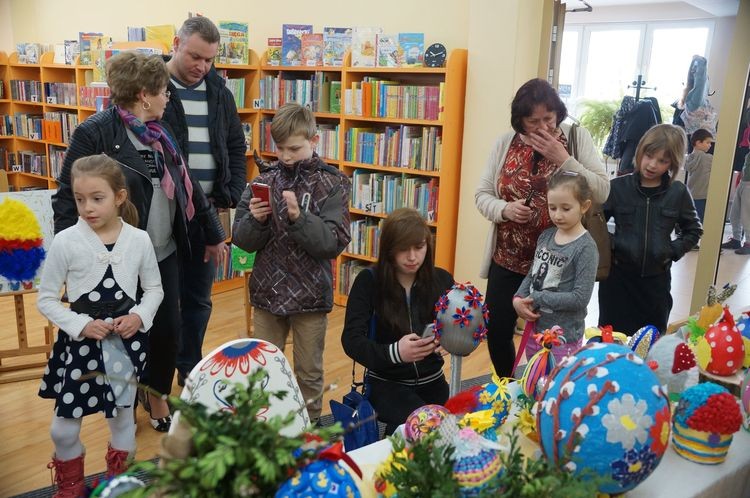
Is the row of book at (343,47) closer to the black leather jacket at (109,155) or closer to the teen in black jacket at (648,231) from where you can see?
the teen in black jacket at (648,231)

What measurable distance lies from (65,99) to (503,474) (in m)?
7.26

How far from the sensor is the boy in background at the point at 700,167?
424 cm

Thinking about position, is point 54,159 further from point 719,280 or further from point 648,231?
point 719,280

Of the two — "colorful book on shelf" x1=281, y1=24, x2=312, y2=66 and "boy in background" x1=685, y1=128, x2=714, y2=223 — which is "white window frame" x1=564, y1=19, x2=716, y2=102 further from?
"colorful book on shelf" x1=281, y1=24, x2=312, y2=66

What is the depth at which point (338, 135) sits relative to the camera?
489cm

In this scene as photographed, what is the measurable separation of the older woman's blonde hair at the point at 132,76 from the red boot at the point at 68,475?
49.9 inches

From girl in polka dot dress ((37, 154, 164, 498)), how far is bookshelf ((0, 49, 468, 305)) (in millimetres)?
2694

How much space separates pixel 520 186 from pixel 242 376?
4.73 ft

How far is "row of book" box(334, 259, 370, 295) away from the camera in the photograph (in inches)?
193

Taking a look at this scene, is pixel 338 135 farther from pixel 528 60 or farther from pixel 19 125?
pixel 19 125

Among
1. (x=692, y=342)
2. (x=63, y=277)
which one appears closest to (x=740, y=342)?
(x=692, y=342)

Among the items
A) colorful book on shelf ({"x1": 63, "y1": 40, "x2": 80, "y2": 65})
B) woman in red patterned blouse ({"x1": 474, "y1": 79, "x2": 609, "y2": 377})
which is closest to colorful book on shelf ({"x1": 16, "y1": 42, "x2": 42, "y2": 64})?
colorful book on shelf ({"x1": 63, "y1": 40, "x2": 80, "y2": 65})

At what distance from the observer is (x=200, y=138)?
2.84 metres

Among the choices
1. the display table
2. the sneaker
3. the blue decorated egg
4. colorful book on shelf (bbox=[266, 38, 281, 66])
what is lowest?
the sneaker
